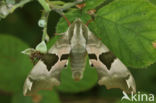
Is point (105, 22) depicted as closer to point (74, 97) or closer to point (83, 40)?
point (83, 40)

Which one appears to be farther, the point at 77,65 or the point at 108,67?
the point at 108,67

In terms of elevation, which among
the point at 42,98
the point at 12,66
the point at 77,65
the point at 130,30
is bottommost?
the point at 42,98

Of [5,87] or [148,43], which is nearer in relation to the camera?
[148,43]

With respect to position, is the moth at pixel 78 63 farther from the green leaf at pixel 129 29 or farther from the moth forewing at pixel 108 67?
the green leaf at pixel 129 29

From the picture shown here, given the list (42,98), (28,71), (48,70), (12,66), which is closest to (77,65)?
(48,70)

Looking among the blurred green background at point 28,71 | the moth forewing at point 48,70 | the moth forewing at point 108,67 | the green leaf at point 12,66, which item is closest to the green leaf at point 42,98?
the blurred green background at point 28,71

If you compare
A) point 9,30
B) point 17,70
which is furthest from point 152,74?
point 9,30

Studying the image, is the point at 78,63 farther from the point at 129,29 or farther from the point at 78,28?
the point at 129,29

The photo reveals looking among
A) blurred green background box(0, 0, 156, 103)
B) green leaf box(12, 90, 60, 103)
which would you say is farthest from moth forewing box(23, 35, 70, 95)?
green leaf box(12, 90, 60, 103)
